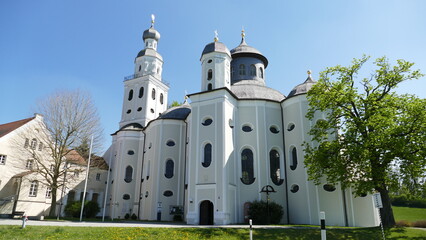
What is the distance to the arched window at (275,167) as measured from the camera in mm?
27688

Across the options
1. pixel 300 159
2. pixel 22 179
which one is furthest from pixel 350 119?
pixel 22 179

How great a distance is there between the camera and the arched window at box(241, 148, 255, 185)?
27.2 metres

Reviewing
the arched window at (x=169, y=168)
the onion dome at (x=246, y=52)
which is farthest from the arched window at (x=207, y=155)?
the onion dome at (x=246, y=52)

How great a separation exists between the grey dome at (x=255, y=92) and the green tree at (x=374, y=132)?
28.9ft

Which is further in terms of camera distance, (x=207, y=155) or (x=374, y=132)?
(x=207, y=155)

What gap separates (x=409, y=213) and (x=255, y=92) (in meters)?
27.3

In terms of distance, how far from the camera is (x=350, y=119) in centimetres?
2114

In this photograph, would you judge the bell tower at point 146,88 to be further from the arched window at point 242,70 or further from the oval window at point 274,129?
the oval window at point 274,129

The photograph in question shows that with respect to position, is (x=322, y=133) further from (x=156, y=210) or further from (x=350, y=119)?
(x=156, y=210)

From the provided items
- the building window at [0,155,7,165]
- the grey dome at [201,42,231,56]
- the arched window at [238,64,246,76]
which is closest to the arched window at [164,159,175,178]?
the grey dome at [201,42,231,56]

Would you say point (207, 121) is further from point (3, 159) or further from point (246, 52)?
point (3, 159)

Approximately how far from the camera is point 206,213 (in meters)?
25.2

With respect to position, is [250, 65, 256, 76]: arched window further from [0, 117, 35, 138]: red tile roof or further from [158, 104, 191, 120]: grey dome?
[0, 117, 35, 138]: red tile roof

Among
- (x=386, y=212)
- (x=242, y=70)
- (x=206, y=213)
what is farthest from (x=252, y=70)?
(x=386, y=212)
